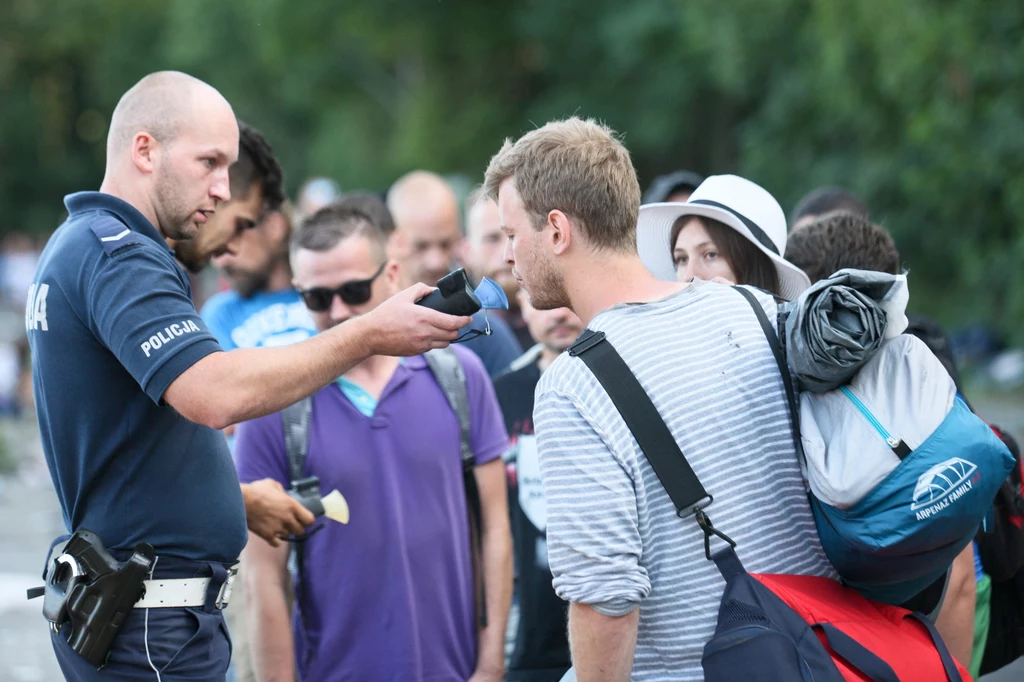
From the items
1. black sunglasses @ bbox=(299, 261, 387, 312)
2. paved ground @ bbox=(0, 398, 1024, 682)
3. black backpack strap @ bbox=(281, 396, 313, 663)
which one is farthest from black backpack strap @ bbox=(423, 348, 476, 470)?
paved ground @ bbox=(0, 398, 1024, 682)

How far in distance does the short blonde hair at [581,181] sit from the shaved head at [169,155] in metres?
0.91

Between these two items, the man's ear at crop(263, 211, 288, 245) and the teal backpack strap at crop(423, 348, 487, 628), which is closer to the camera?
the teal backpack strap at crop(423, 348, 487, 628)

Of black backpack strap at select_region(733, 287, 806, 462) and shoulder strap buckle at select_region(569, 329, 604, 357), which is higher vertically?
shoulder strap buckle at select_region(569, 329, 604, 357)

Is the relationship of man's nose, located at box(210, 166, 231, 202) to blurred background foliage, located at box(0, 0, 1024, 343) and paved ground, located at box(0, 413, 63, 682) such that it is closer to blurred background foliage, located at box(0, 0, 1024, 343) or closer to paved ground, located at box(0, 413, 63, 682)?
paved ground, located at box(0, 413, 63, 682)

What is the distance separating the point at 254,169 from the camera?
4.74m

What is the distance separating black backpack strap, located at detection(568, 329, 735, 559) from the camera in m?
2.41

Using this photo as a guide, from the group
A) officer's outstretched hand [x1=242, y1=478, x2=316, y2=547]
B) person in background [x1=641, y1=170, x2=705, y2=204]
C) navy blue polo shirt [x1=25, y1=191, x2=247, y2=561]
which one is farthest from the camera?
person in background [x1=641, y1=170, x2=705, y2=204]

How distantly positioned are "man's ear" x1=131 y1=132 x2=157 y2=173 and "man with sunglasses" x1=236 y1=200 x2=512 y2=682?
0.89 meters

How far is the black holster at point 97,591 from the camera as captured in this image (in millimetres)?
2760

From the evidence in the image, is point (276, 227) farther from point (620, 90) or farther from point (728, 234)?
point (620, 90)

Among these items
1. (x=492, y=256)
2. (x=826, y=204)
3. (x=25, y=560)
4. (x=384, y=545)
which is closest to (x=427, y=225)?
(x=492, y=256)

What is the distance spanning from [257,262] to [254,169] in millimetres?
504

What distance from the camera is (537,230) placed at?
2.70 meters

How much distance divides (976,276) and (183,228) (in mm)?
11959
